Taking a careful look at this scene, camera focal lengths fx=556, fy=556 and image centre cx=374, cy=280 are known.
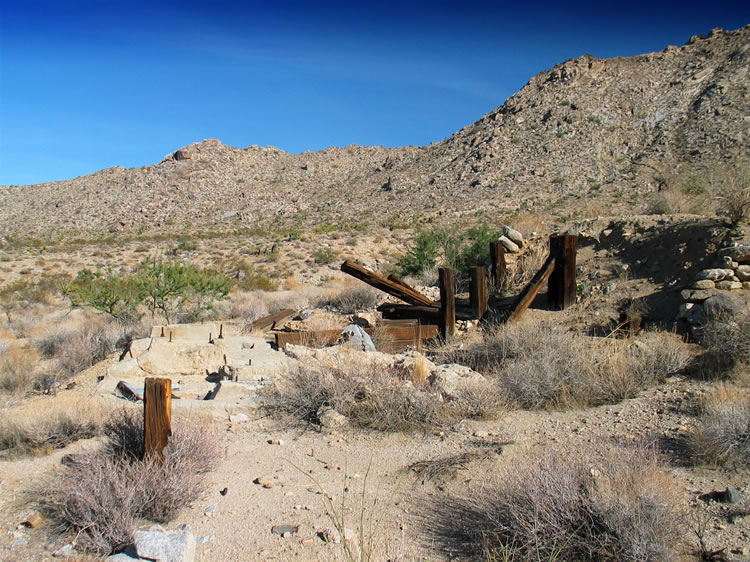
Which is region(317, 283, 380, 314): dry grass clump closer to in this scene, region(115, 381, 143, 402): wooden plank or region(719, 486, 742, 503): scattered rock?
region(115, 381, 143, 402): wooden plank

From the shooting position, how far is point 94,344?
36.2 ft

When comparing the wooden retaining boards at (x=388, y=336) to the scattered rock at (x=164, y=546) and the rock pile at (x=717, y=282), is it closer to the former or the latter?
the rock pile at (x=717, y=282)

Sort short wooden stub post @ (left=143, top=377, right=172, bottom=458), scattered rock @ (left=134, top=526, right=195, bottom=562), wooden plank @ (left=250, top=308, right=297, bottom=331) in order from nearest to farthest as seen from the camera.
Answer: scattered rock @ (left=134, top=526, right=195, bottom=562)
short wooden stub post @ (left=143, top=377, right=172, bottom=458)
wooden plank @ (left=250, top=308, right=297, bottom=331)

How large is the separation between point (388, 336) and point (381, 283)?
4.11 ft

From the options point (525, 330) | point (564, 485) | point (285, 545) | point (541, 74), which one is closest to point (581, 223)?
point (525, 330)

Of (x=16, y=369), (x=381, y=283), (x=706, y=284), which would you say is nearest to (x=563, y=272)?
(x=706, y=284)

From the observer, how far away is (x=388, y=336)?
32.9 feet

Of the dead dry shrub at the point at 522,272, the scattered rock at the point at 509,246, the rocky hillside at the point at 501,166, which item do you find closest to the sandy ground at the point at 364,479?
the dead dry shrub at the point at 522,272

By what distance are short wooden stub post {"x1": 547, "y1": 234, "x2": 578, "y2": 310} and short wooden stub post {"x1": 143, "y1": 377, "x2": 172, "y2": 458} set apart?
748 cm

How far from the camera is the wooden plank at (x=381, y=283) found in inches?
407

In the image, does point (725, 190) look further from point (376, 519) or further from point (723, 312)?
point (376, 519)

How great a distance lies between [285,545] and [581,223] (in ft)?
38.2

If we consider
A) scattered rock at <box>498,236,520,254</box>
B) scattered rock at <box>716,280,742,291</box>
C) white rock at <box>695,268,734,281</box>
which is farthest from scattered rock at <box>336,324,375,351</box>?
scattered rock at <box>716,280,742,291</box>

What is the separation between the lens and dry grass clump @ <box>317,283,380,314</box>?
46.5 ft
